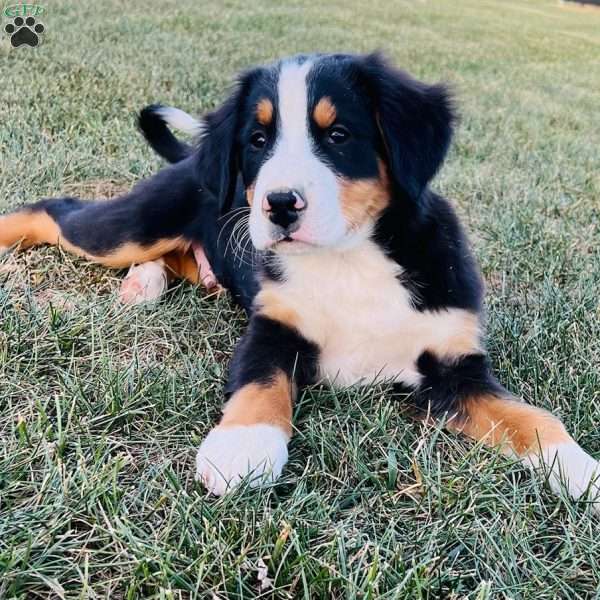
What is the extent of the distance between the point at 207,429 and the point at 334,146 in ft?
3.11

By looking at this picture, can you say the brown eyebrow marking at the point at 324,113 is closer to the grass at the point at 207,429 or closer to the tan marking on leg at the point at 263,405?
the grass at the point at 207,429

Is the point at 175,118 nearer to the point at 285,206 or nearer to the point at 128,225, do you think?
the point at 128,225

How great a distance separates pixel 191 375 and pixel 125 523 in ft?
2.63

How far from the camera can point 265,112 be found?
2.38 meters

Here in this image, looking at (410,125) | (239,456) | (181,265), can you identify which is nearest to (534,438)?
(239,456)

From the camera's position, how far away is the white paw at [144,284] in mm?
3027

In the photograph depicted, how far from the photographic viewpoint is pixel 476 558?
1671 mm

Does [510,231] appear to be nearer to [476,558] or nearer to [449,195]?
[449,195]

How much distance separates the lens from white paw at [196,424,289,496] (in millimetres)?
1856

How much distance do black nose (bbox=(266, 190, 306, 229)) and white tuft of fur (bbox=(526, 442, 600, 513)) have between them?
3.07 ft

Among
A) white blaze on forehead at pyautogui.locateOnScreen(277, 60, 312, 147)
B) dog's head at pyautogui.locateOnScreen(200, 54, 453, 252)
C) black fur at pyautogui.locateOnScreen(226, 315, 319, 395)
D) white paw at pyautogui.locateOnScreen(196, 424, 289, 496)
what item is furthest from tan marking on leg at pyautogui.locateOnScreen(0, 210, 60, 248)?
white paw at pyautogui.locateOnScreen(196, 424, 289, 496)

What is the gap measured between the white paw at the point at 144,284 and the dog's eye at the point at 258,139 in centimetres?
84

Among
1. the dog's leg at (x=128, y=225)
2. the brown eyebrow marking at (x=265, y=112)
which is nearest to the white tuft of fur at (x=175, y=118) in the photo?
the dog's leg at (x=128, y=225)

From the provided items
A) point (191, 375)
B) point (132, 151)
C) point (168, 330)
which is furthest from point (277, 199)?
point (132, 151)
